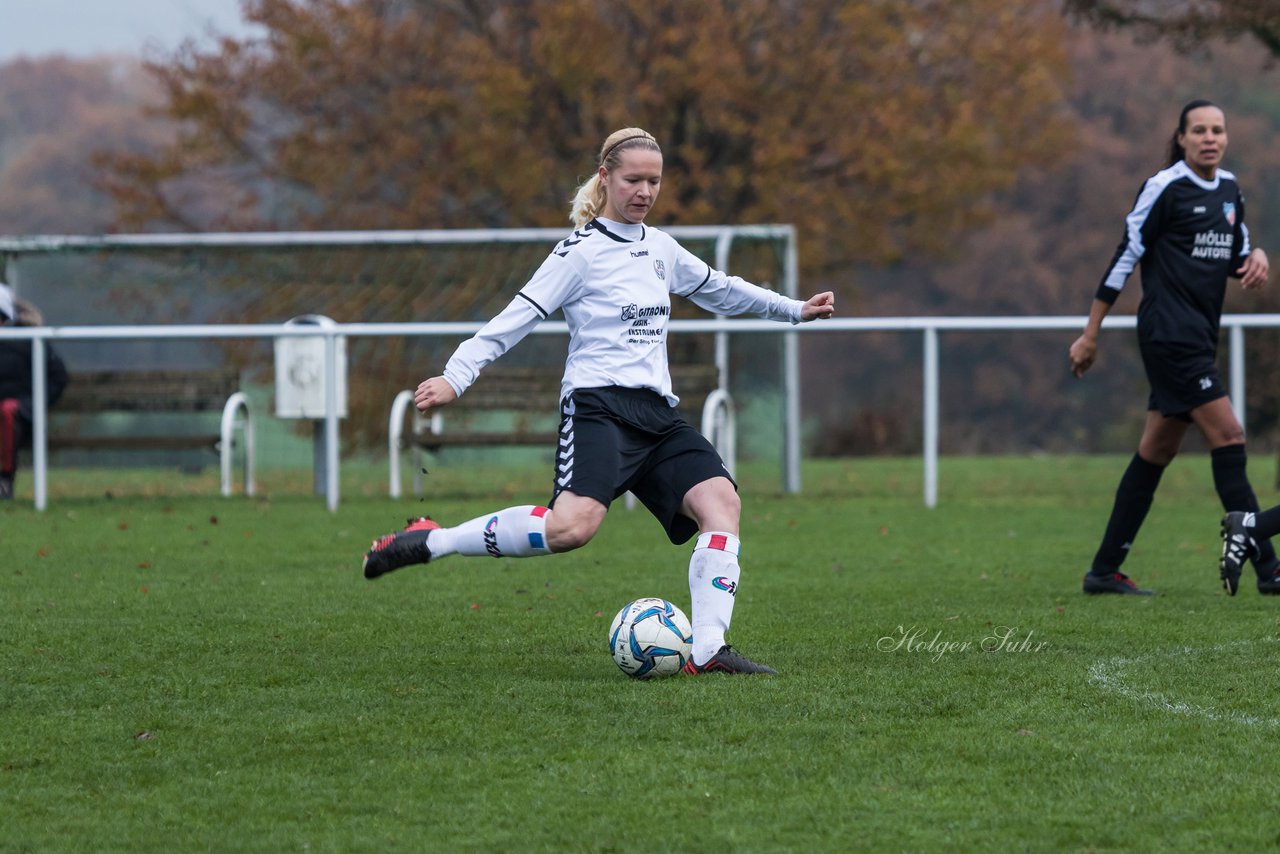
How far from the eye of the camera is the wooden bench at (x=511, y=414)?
1374 centimetres

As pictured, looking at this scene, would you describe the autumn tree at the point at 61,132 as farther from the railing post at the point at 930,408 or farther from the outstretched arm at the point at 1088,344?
the outstretched arm at the point at 1088,344

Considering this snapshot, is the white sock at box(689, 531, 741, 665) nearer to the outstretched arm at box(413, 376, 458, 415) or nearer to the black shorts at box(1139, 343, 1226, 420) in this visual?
the outstretched arm at box(413, 376, 458, 415)

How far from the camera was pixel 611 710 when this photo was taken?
194 inches

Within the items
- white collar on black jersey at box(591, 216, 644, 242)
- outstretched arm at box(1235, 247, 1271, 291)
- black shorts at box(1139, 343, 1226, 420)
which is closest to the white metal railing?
outstretched arm at box(1235, 247, 1271, 291)

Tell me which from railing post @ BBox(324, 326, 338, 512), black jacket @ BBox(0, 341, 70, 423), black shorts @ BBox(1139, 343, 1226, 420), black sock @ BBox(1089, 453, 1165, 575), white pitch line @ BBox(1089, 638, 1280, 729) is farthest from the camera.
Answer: black jacket @ BBox(0, 341, 70, 423)

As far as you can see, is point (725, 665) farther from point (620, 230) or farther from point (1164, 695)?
point (620, 230)

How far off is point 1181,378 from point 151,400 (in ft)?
30.6

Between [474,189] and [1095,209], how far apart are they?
1782 centimetres

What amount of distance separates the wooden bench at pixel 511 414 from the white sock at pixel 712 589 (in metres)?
7.59

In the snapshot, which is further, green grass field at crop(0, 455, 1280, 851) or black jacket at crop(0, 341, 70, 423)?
black jacket at crop(0, 341, 70, 423)

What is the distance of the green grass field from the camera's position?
3758mm

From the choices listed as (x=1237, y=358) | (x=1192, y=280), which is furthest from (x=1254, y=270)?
(x=1237, y=358)

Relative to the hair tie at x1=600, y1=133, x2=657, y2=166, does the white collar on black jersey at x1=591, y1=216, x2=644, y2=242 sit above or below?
below

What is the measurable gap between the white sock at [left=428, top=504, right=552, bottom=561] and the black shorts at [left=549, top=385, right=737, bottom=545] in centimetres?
11
